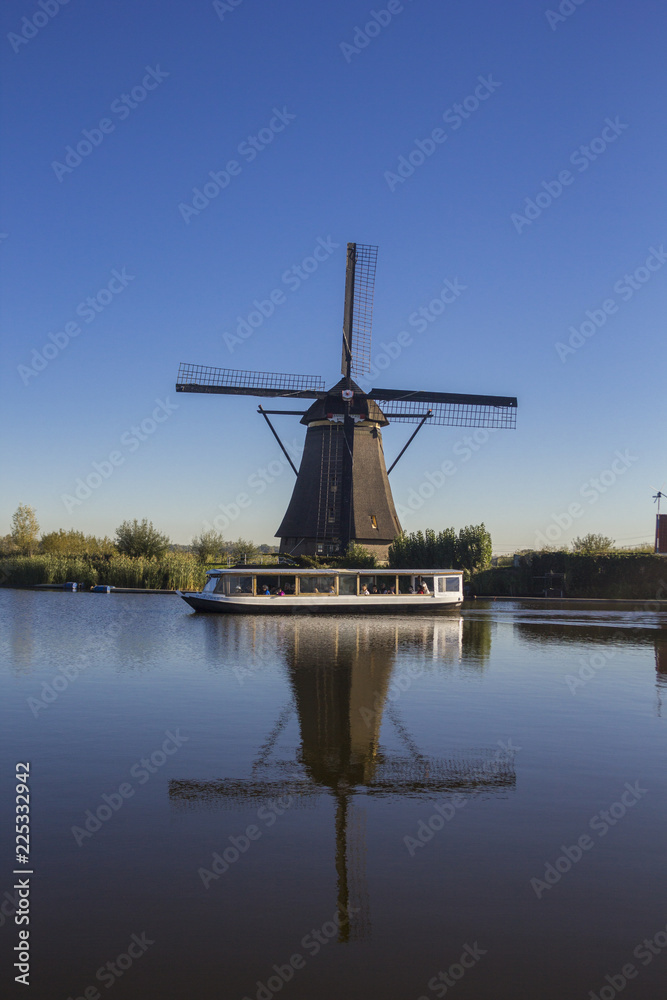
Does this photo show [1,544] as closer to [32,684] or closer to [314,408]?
[314,408]

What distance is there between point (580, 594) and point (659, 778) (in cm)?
4803

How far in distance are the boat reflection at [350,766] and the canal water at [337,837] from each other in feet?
0.15

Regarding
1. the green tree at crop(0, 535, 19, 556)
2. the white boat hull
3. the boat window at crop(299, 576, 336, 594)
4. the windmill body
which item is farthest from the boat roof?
the green tree at crop(0, 535, 19, 556)

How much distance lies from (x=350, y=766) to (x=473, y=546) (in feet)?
157

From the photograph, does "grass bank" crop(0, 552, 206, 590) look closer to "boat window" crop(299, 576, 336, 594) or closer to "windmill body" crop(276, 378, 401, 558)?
"windmill body" crop(276, 378, 401, 558)

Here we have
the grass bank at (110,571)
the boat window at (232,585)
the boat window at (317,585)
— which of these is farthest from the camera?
the grass bank at (110,571)

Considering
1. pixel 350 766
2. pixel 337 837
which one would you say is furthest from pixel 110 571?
pixel 337 837

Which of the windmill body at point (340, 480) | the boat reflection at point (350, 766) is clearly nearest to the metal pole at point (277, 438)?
the windmill body at point (340, 480)

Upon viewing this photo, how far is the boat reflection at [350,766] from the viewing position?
8.04 m

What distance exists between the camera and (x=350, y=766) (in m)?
10.8

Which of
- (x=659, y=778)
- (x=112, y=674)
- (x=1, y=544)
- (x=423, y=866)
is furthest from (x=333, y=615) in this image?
(x=1, y=544)

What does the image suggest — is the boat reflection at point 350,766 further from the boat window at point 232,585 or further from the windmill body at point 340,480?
the windmill body at point 340,480

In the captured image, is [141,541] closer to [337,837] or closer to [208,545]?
[208,545]

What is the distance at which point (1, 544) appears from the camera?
85.1 m
